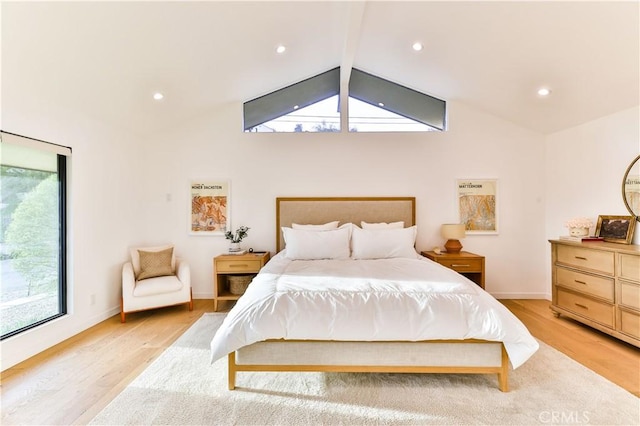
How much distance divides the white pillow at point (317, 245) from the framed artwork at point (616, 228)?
289cm

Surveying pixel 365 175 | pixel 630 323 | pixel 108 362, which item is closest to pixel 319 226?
pixel 365 175

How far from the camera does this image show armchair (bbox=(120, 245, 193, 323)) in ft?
11.2

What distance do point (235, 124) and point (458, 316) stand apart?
3.79m

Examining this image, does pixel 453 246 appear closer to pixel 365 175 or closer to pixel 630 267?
pixel 365 175

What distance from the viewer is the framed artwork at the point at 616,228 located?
3.03 meters

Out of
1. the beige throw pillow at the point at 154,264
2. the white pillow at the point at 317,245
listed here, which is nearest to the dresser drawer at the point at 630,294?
the white pillow at the point at 317,245

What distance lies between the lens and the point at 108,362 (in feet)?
8.06

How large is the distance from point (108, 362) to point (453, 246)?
13.2 ft

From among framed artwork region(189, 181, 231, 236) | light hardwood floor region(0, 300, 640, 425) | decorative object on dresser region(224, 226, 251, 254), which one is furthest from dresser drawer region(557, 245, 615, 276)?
framed artwork region(189, 181, 231, 236)

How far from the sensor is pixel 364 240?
3.62 meters

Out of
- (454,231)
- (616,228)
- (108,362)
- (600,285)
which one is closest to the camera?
(108,362)

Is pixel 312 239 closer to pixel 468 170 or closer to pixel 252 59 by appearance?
pixel 252 59

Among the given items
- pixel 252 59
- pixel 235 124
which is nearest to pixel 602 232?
pixel 252 59

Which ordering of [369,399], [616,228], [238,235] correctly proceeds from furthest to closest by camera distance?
[238,235] → [616,228] → [369,399]
